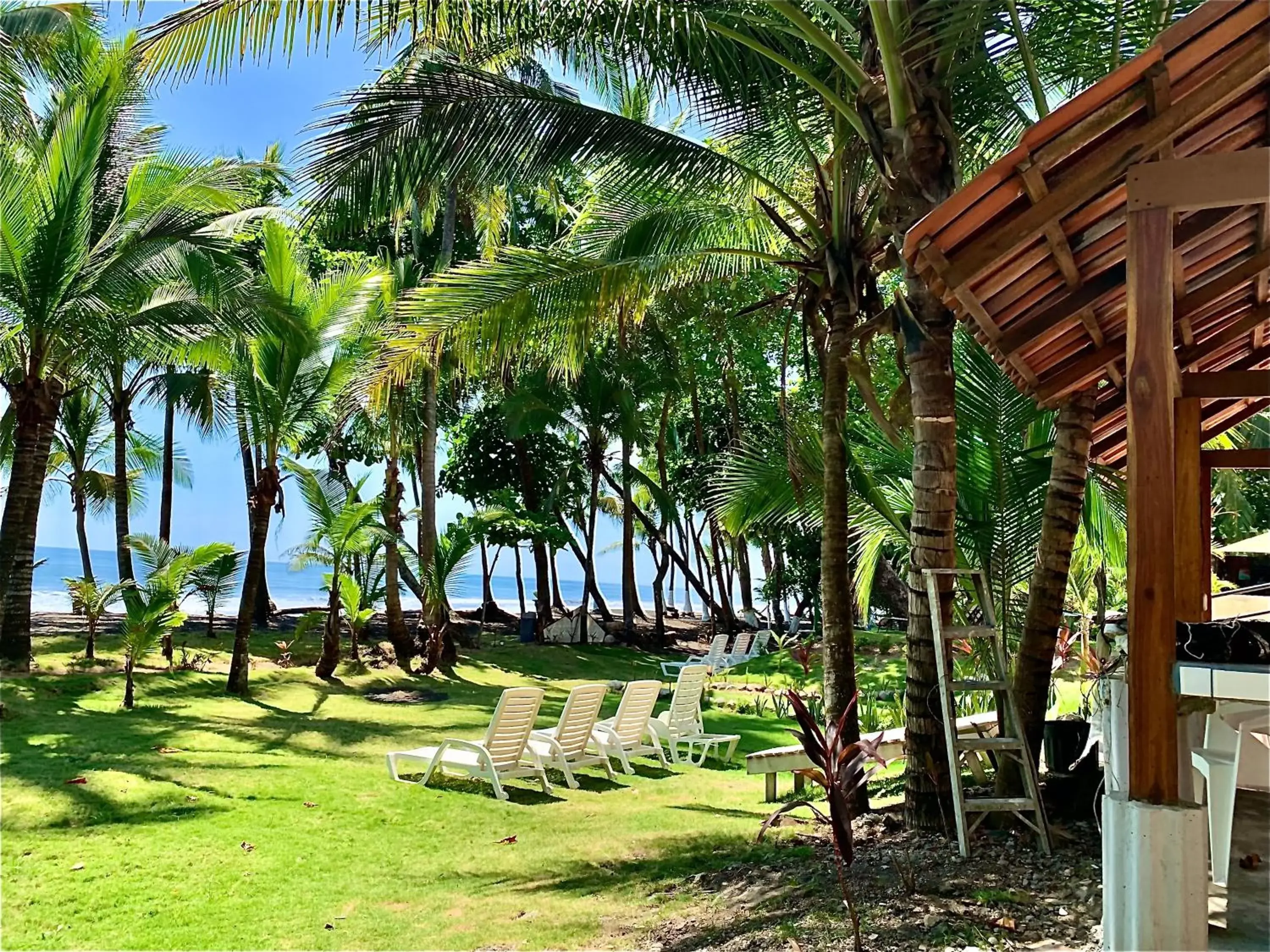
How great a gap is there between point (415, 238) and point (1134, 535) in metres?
19.2

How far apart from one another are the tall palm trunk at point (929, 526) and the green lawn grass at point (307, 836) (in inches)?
45.1

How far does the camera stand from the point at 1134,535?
3.54 meters

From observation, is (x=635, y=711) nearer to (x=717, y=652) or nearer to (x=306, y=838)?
(x=306, y=838)

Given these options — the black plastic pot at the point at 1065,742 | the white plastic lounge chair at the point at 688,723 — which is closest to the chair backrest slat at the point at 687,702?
the white plastic lounge chair at the point at 688,723

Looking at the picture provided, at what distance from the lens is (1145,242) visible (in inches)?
140

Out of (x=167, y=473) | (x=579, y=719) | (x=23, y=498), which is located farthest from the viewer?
(x=167, y=473)

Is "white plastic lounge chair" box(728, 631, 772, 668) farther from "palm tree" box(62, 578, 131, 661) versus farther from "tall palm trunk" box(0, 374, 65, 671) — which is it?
"tall palm trunk" box(0, 374, 65, 671)

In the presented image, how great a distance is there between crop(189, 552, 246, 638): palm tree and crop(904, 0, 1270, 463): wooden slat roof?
13.2 m

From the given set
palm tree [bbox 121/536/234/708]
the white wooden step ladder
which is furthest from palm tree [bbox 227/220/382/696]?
the white wooden step ladder

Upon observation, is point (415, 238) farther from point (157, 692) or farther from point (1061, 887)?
point (1061, 887)

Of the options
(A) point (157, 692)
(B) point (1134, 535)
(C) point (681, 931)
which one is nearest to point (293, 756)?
(A) point (157, 692)

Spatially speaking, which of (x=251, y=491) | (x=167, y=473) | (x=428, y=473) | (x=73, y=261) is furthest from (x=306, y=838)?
(x=167, y=473)

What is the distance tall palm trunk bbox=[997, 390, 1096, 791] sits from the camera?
6414 millimetres

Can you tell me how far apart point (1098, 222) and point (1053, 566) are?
106 inches
